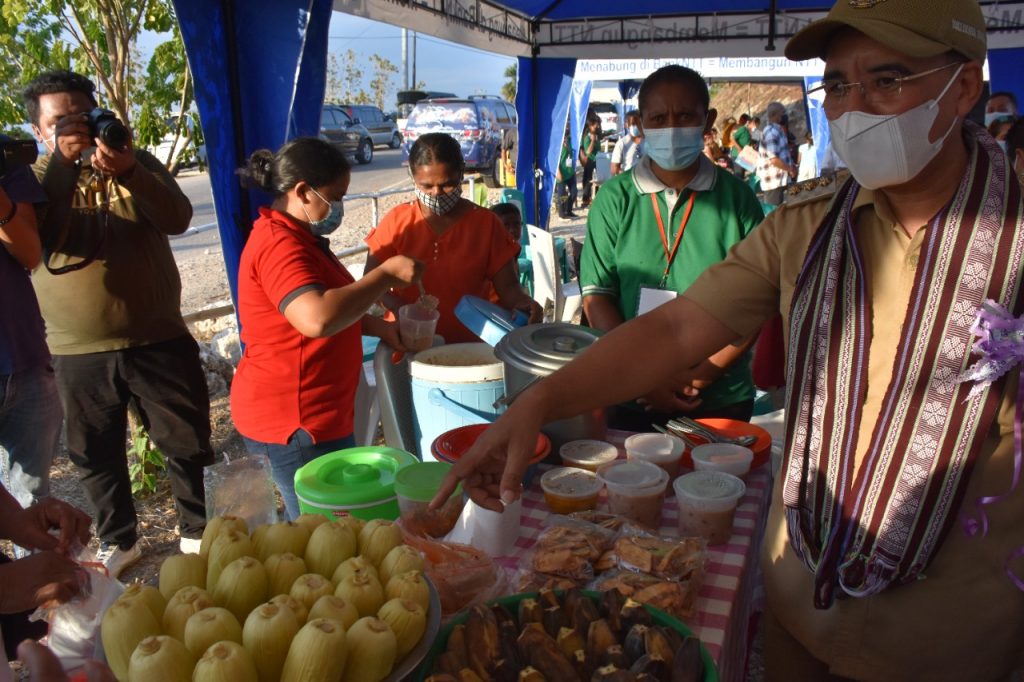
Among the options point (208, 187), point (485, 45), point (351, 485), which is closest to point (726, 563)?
point (351, 485)

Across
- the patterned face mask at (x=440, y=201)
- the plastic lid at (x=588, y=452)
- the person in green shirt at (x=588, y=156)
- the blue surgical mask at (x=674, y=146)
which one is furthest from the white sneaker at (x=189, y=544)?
the person in green shirt at (x=588, y=156)

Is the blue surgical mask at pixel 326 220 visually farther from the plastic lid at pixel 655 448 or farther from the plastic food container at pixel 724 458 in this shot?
the plastic food container at pixel 724 458

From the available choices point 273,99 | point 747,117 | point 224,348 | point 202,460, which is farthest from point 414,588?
point 747,117

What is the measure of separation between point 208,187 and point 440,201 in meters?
14.9

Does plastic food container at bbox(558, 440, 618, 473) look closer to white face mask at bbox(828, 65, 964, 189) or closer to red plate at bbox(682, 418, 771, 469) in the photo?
red plate at bbox(682, 418, 771, 469)

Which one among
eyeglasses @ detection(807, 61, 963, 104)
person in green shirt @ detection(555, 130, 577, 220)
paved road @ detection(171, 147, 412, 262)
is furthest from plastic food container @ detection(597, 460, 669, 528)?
person in green shirt @ detection(555, 130, 577, 220)

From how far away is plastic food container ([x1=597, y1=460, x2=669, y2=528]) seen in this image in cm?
179

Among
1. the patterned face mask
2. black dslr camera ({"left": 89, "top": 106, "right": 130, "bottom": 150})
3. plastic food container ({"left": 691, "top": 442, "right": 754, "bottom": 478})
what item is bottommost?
plastic food container ({"left": 691, "top": 442, "right": 754, "bottom": 478})

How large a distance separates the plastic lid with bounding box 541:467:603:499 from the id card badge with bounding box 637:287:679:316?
960 mm

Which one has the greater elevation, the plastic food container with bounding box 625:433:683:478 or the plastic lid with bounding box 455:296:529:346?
the plastic lid with bounding box 455:296:529:346

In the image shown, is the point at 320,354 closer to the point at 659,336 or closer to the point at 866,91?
the point at 659,336

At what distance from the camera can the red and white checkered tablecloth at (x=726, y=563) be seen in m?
1.48

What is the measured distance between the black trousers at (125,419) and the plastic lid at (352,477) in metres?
1.83

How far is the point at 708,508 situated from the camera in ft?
5.64
